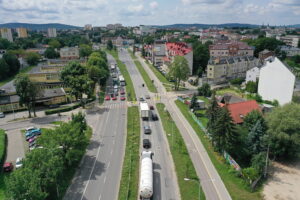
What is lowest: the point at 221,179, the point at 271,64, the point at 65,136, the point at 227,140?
the point at 221,179

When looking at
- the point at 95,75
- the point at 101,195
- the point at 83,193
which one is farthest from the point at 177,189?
the point at 95,75

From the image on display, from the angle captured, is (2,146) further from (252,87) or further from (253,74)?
(253,74)

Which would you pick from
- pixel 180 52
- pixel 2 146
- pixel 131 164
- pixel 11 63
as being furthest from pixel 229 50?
pixel 2 146

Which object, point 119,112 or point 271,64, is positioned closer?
point 119,112

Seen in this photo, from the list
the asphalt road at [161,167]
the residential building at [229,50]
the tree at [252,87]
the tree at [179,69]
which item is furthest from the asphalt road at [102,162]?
the residential building at [229,50]

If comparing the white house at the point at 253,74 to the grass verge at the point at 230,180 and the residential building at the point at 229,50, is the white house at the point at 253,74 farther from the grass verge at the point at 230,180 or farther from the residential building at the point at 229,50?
the grass verge at the point at 230,180

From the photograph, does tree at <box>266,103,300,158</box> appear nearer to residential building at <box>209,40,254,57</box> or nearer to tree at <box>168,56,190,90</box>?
tree at <box>168,56,190,90</box>

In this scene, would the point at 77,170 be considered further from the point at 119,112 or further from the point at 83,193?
the point at 119,112
